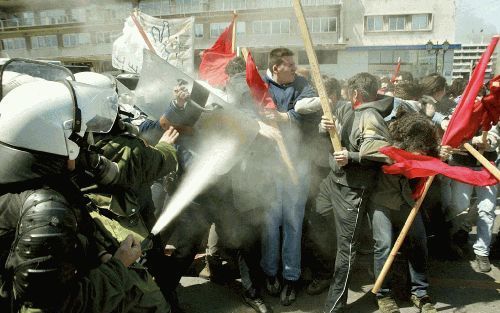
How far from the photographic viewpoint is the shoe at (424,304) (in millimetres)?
3157

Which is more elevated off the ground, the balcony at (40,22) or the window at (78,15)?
the window at (78,15)

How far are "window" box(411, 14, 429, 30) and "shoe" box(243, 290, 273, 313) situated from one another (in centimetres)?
3084

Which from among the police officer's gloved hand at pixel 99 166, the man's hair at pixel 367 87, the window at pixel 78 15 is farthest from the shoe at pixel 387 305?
the window at pixel 78 15

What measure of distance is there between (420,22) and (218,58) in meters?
29.0

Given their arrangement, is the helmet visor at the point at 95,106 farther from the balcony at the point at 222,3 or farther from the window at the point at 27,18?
the balcony at the point at 222,3

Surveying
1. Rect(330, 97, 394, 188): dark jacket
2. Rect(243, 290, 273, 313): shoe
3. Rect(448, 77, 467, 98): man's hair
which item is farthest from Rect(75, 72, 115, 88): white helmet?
Rect(448, 77, 467, 98): man's hair

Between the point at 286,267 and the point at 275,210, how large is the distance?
0.51 m

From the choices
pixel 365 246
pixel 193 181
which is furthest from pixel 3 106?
pixel 365 246

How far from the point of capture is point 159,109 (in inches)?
123

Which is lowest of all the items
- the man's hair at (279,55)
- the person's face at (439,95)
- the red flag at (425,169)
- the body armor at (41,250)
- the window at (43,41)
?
the red flag at (425,169)

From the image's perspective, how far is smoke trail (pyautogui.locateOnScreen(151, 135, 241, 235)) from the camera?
3.22m

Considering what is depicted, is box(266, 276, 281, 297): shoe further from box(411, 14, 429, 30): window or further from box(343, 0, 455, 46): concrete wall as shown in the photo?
box(411, 14, 429, 30): window

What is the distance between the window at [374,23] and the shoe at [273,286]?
97.7 ft

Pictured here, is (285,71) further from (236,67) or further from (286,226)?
(286,226)
